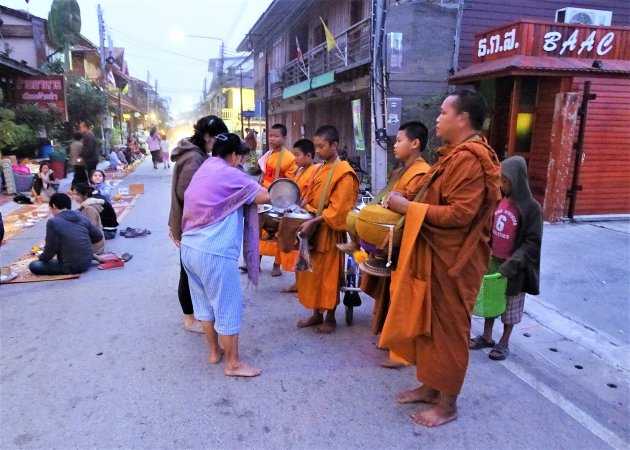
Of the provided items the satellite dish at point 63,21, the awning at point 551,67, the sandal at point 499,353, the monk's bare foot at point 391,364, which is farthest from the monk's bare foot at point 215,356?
the satellite dish at point 63,21

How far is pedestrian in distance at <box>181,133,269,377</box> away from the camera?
8.95 ft

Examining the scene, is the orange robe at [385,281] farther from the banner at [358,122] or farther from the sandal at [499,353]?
the banner at [358,122]

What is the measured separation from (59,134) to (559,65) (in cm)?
1636

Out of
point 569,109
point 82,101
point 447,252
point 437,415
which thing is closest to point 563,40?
point 569,109

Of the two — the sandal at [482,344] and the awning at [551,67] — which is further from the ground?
the awning at [551,67]

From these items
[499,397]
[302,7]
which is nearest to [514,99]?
[499,397]

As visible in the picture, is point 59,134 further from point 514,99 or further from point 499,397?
point 499,397

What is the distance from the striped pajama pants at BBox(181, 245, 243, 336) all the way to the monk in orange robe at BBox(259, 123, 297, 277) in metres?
1.86

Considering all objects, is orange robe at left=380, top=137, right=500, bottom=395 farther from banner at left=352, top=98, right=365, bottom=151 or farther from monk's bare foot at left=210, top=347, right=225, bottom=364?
banner at left=352, top=98, right=365, bottom=151

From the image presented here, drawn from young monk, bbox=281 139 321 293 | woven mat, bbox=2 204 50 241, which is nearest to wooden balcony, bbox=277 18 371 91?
young monk, bbox=281 139 321 293

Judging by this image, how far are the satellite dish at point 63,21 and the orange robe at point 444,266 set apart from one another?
19626 millimetres

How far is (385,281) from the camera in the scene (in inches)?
110

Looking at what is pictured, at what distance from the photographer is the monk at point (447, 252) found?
2254 millimetres

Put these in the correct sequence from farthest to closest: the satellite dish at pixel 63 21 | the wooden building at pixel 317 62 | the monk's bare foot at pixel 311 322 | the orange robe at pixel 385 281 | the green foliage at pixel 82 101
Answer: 1. the satellite dish at pixel 63 21
2. the green foliage at pixel 82 101
3. the wooden building at pixel 317 62
4. the monk's bare foot at pixel 311 322
5. the orange robe at pixel 385 281
